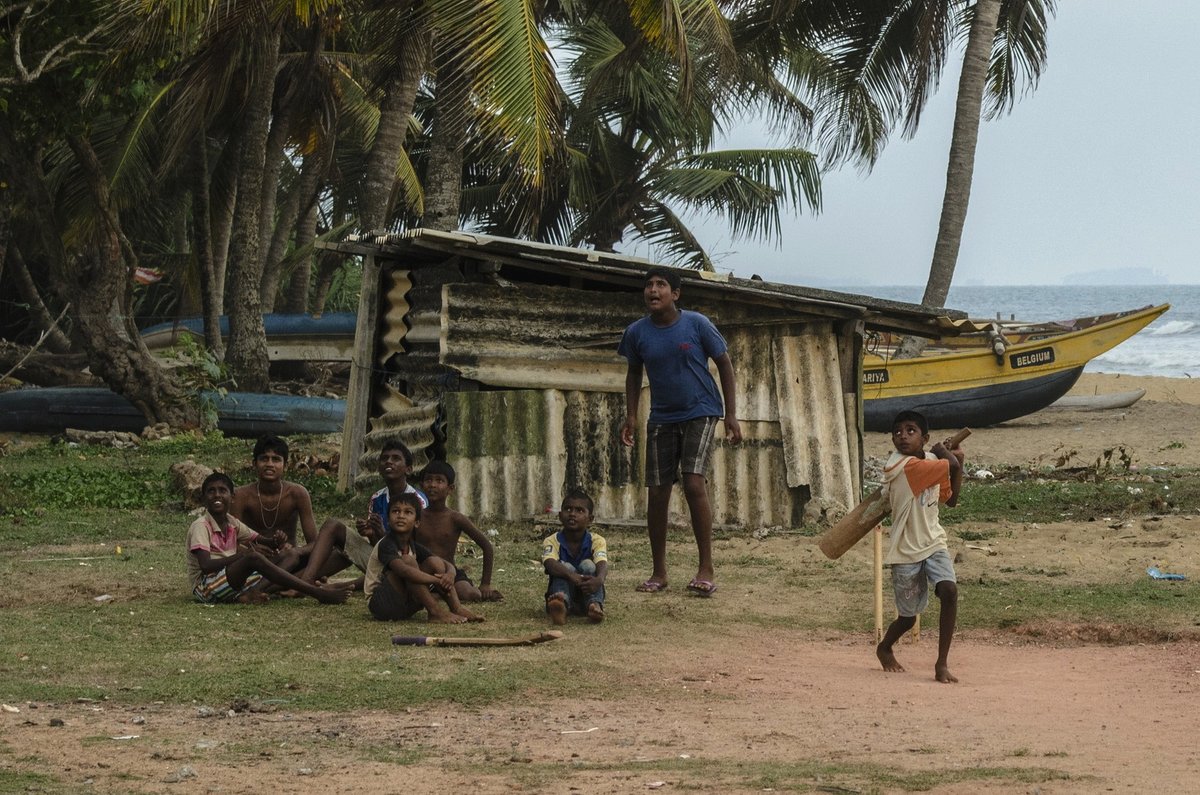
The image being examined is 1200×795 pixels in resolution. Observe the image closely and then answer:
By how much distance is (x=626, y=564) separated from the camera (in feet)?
31.4

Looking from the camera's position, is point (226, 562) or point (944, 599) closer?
point (944, 599)

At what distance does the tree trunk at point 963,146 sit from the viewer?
17984mm

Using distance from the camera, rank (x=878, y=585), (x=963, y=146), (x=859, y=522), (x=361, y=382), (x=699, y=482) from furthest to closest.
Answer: (x=963, y=146) → (x=361, y=382) → (x=699, y=482) → (x=878, y=585) → (x=859, y=522)

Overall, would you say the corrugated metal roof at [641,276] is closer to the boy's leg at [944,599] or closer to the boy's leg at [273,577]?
the boy's leg at [273,577]

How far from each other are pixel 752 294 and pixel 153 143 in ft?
46.9

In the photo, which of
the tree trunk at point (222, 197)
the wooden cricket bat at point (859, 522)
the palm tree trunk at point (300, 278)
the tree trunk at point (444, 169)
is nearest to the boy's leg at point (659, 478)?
the wooden cricket bat at point (859, 522)

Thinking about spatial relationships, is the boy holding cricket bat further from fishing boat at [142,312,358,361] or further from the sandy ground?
fishing boat at [142,312,358,361]

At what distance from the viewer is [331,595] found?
25.7 ft

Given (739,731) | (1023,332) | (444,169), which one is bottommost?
(739,731)

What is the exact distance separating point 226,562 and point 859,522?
3.30 metres

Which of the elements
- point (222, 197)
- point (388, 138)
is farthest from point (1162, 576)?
point (222, 197)

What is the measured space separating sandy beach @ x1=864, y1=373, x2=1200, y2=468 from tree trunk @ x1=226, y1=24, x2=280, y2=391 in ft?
27.0

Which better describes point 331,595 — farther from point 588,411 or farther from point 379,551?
point 588,411

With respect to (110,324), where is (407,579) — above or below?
below
